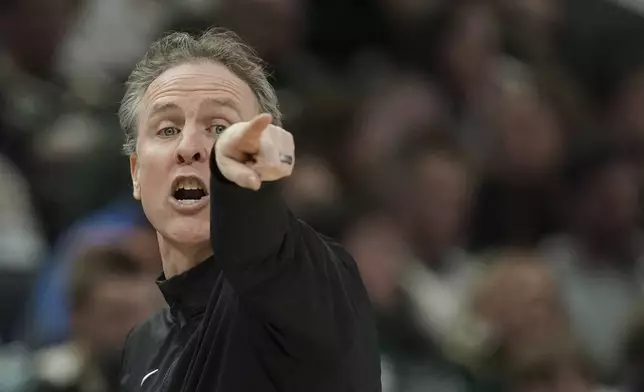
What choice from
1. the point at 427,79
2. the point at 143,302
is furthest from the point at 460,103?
the point at 143,302

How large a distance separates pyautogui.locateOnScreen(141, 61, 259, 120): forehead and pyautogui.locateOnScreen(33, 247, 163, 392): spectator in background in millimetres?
1376

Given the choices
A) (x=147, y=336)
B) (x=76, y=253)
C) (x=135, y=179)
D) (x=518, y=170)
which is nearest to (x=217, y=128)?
(x=135, y=179)

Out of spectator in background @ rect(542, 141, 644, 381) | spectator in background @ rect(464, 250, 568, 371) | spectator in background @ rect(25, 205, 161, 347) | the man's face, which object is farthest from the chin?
spectator in background @ rect(542, 141, 644, 381)

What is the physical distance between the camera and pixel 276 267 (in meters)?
1.23

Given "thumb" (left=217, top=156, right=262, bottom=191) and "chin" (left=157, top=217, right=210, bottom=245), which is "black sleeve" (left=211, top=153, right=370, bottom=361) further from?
"chin" (left=157, top=217, right=210, bottom=245)

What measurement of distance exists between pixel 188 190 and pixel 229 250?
1.00 ft

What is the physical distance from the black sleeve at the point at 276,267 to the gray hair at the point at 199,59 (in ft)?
1.08

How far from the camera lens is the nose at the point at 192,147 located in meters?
1.45

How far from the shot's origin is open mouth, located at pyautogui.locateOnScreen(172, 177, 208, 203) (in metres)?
1.48

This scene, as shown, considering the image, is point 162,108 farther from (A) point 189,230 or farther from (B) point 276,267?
(B) point 276,267

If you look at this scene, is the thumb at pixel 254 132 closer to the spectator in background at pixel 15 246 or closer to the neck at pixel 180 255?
the neck at pixel 180 255

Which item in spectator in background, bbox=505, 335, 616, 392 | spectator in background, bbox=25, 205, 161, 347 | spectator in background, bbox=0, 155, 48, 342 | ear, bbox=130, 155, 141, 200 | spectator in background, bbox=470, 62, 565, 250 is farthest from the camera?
spectator in background, bbox=470, 62, 565, 250

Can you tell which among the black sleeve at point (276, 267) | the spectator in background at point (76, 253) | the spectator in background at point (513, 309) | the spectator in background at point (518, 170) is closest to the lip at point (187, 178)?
the black sleeve at point (276, 267)

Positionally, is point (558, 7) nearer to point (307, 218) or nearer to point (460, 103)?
point (460, 103)
